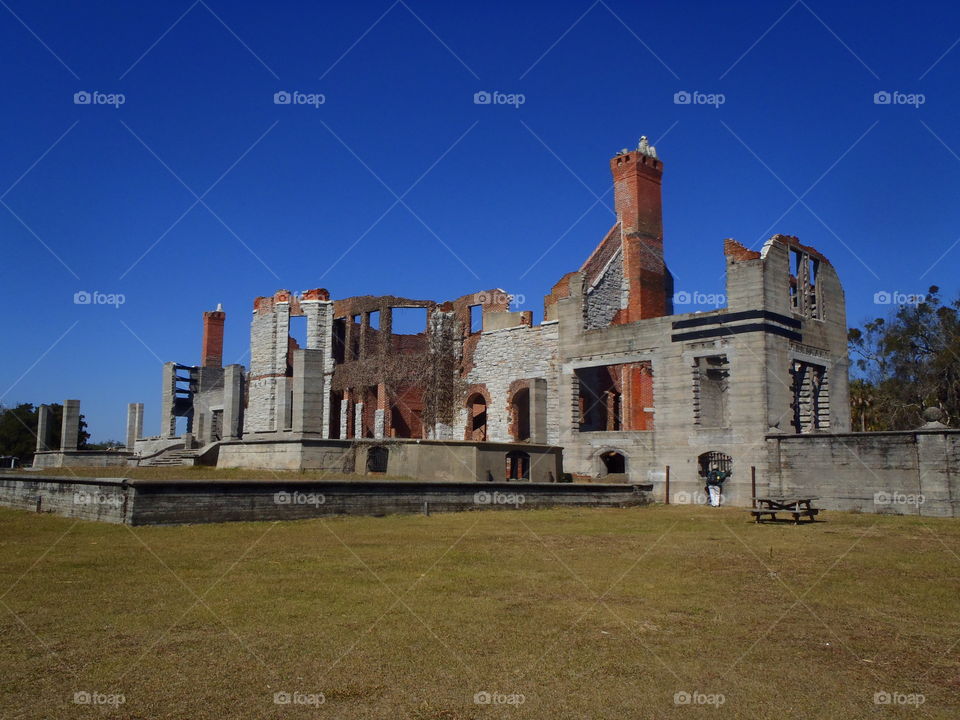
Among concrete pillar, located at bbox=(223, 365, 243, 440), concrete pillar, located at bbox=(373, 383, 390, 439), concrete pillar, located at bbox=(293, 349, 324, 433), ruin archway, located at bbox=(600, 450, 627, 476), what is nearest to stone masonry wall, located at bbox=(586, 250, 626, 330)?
ruin archway, located at bbox=(600, 450, 627, 476)

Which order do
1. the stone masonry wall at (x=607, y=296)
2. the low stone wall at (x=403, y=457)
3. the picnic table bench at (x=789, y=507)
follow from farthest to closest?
the stone masonry wall at (x=607, y=296) < the low stone wall at (x=403, y=457) < the picnic table bench at (x=789, y=507)

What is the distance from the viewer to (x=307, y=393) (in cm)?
2766

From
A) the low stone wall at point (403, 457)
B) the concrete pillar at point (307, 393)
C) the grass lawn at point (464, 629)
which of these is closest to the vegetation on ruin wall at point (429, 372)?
the low stone wall at point (403, 457)

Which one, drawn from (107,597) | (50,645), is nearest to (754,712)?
(50,645)

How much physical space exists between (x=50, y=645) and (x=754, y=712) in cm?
535

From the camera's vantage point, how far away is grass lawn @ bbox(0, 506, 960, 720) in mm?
5539

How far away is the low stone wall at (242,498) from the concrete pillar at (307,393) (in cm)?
846

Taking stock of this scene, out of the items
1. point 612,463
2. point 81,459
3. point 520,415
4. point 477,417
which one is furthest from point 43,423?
point 612,463

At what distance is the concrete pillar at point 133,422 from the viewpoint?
5263 centimetres

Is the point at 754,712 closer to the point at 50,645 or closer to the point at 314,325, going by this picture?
the point at 50,645

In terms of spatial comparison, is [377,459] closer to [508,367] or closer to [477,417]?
[508,367]

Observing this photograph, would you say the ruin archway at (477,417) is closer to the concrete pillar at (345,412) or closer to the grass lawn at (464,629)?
the concrete pillar at (345,412)

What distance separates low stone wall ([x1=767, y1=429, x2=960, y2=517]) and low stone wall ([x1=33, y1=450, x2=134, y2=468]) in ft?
93.0

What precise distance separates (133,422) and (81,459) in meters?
11.7
